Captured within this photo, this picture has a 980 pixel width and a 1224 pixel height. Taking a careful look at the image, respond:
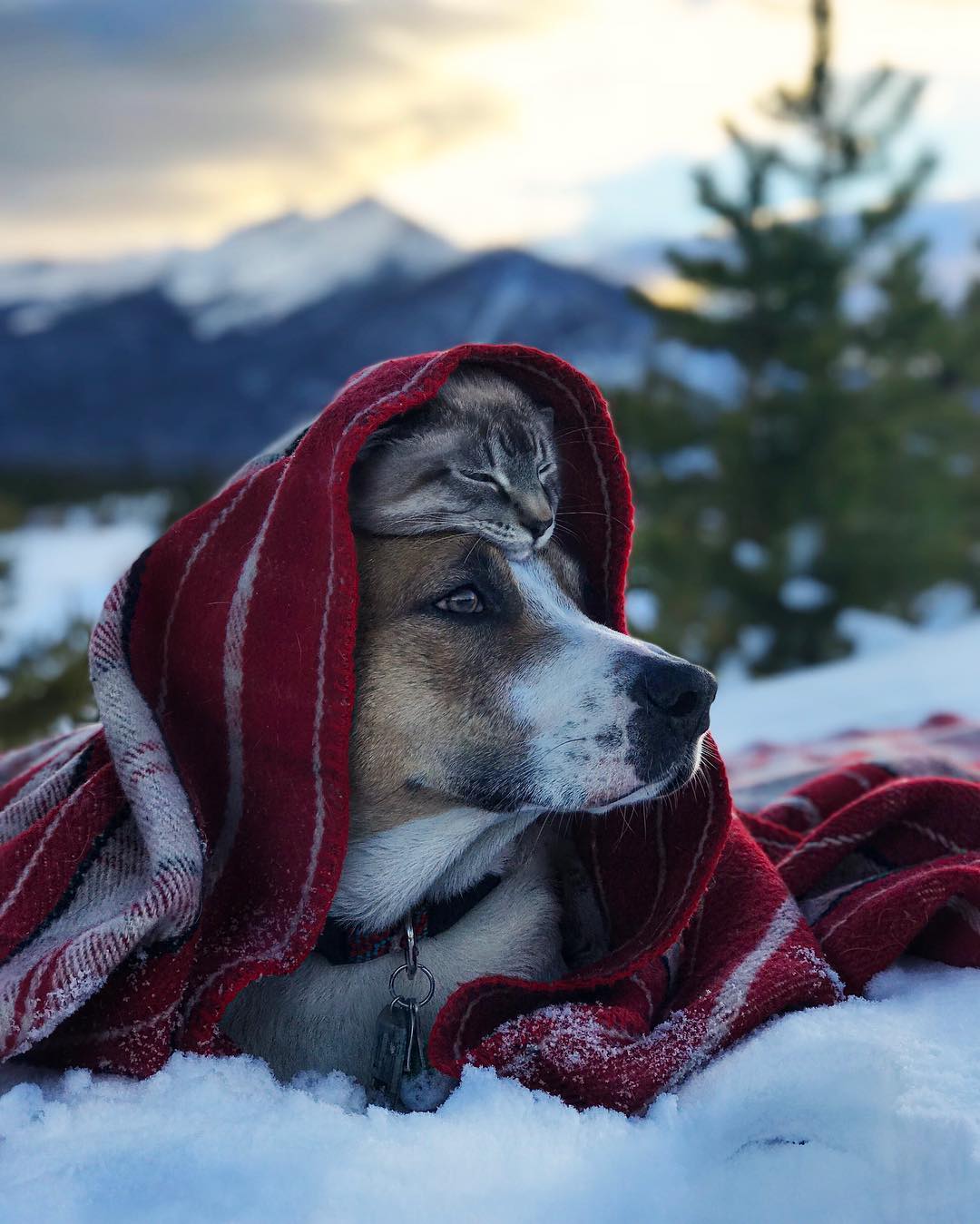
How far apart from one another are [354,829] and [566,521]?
2.31 feet

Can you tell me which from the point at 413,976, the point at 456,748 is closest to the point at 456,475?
the point at 456,748

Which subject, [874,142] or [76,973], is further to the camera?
[874,142]

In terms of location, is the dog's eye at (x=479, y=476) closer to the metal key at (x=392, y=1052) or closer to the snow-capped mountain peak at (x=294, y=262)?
the metal key at (x=392, y=1052)

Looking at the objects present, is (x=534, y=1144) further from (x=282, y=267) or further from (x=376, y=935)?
(x=282, y=267)

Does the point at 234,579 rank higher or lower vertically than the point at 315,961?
higher

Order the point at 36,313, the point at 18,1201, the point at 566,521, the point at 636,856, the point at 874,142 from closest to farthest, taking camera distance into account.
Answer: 1. the point at 18,1201
2. the point at 636,856
3. the point at 566,521
4. the point at 874,142
5. the point at 36,313

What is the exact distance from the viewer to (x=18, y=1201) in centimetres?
123

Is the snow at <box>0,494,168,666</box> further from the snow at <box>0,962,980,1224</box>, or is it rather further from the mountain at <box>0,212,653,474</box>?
the snow at <box>0,962,980,1224</box>

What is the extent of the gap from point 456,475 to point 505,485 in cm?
8

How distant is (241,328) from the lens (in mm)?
23125

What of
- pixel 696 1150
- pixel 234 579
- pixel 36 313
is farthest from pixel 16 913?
pixel 36 313

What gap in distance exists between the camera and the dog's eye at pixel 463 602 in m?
1.70

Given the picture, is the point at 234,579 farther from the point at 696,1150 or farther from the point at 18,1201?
the point at 696,1150

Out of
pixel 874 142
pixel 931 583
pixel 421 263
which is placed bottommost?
pixel 931 583
